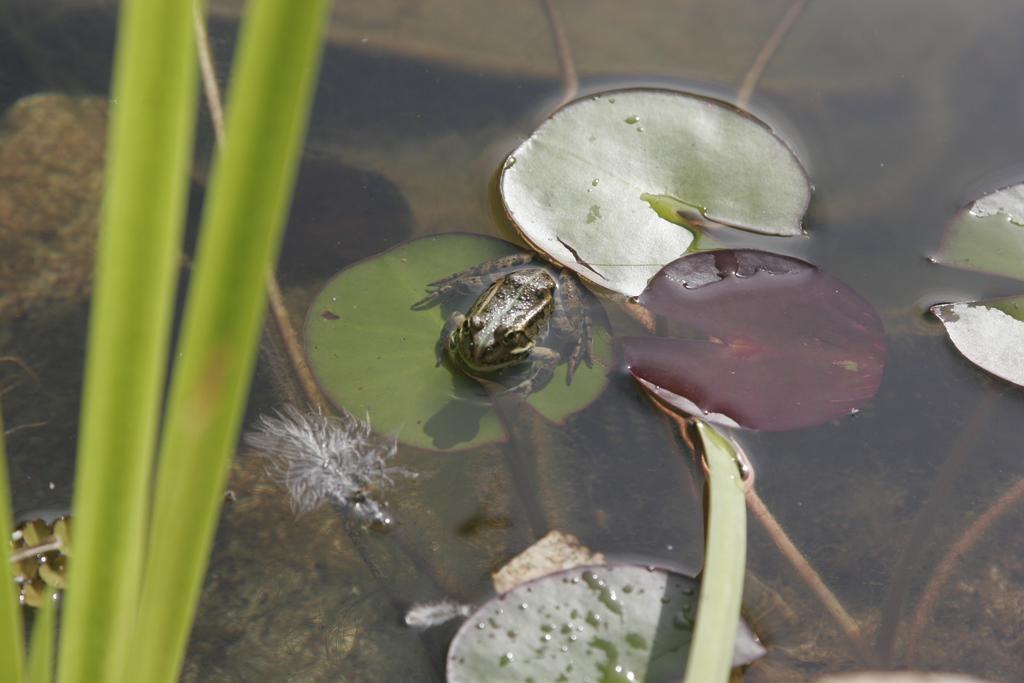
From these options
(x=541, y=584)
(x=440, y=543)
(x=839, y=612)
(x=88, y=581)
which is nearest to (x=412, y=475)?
(x=440, y=543)

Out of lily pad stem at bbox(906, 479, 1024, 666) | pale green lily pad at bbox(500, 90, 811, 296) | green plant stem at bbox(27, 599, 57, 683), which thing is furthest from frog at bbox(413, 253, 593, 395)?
green plant stem at bbox(27, 599, 57, 683)

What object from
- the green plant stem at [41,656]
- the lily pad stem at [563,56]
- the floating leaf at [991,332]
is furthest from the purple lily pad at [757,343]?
the green plant stem at [41,656]

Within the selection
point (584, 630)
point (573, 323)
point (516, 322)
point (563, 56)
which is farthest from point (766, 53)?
point (584, 630)

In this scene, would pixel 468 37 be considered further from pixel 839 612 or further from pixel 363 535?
pixel 839 612

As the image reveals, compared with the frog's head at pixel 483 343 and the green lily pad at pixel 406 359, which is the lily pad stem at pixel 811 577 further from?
the frog's head at pixel 483 343

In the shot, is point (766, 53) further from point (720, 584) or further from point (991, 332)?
point (720, 584)

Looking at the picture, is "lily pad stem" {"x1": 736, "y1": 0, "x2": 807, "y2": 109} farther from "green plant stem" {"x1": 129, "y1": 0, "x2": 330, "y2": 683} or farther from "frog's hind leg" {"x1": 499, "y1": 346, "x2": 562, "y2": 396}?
"green plant stem" {"x1": 129, "y1": 0, "x2": 330, "y2": 683}
